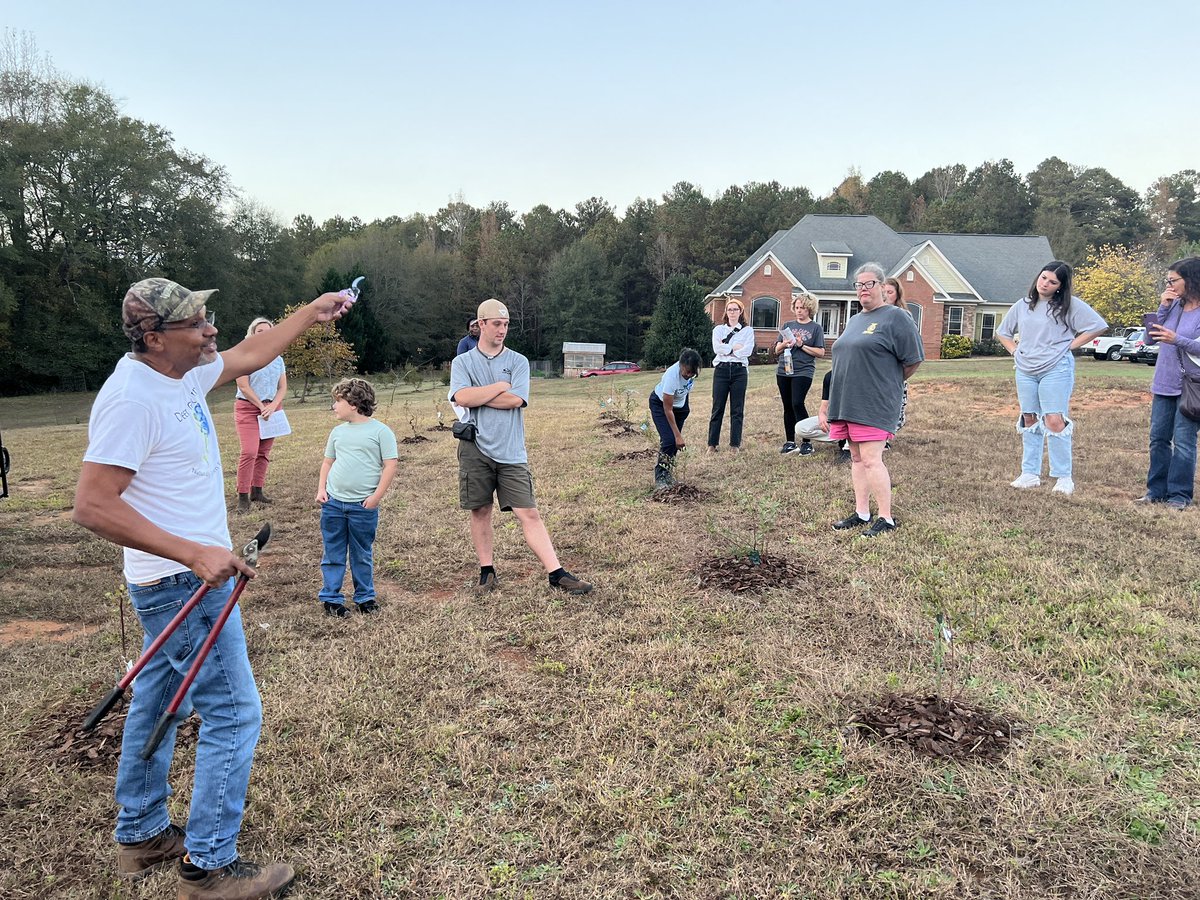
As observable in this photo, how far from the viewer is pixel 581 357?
4762 cm

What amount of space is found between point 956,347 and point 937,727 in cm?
3544

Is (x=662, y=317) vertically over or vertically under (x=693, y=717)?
over

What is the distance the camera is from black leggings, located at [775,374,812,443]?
8484 mm

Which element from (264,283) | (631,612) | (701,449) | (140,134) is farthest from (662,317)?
(631,612)

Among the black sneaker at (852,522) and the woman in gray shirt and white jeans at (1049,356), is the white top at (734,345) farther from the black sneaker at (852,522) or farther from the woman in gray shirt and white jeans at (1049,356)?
the black sneaker at (852,522)

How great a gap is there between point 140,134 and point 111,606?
3950 cm

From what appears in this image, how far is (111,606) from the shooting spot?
186 inches

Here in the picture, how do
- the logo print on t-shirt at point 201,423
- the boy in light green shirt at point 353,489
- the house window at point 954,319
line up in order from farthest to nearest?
the house window at point 954,319
the boy in light green shirt at point 353,489
the logo print on t-shirt at point 201,423

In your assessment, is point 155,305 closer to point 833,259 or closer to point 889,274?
point 889,274

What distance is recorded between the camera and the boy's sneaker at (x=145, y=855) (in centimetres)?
231

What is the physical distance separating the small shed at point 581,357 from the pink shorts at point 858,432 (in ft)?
134

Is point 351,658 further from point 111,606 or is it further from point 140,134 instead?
point 140,134

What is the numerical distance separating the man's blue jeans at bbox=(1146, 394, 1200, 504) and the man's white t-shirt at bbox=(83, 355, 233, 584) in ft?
23.5

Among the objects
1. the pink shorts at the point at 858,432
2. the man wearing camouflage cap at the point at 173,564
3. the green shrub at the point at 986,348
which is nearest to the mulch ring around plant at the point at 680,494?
the pink shorts at the point at 858,432
